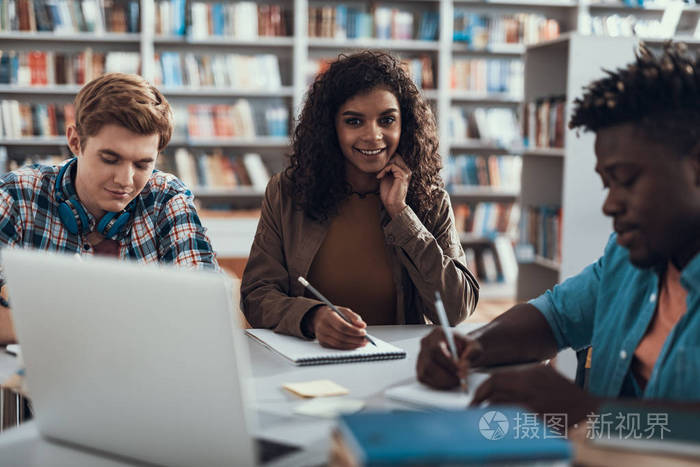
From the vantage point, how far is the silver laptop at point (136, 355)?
738mm

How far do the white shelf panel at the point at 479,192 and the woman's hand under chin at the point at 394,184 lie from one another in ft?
11.2

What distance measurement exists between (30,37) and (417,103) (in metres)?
3.68

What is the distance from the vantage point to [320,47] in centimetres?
523

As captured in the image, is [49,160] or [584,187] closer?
[584,187]

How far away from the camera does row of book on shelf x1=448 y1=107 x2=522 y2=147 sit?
5250mm

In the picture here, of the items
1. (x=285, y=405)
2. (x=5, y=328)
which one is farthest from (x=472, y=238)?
(x=285, y=405)

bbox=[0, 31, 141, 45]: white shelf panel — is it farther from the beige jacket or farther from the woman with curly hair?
the beige jacket

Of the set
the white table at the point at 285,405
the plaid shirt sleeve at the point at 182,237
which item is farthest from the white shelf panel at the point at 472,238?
the white table at the point at 285,405

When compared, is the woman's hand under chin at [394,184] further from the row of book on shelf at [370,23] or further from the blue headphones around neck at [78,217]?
the row of book on shelf at [370,23]

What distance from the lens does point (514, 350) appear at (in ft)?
4.31

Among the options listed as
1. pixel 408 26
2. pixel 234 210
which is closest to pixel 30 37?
pixel 234 210

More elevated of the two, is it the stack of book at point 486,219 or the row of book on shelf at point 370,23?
the row of book on shelf at point 370,23

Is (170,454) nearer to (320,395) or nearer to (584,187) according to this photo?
(320,395)

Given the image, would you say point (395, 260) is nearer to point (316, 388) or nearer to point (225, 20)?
point (316, 388)
